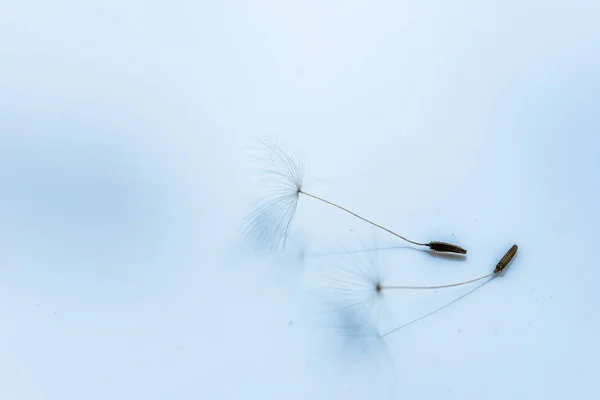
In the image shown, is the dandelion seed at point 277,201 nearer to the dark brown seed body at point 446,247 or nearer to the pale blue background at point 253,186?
the pale blue background at point 253,186

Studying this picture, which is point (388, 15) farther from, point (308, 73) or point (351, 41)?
point (308, 73)

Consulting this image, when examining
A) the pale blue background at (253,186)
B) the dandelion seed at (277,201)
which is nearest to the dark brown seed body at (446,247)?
the pale blue background at (253,186)

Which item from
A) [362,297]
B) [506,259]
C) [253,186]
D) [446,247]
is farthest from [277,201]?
[506,259]

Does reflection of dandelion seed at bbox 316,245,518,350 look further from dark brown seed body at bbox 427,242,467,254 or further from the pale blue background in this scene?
dark brown seed body at bbox 427,242,467,254

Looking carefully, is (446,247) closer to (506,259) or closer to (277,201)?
(506,259)

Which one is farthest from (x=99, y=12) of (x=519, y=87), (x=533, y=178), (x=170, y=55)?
(x=533, y=178)

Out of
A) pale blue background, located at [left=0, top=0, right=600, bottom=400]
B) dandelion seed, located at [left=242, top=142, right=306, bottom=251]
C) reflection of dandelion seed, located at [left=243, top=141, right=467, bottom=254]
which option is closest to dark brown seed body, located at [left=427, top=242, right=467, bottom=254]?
pale blue background, located at [left=0, top=0, right=600, bottom=400]

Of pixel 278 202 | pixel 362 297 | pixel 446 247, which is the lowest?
pixel 362 297
